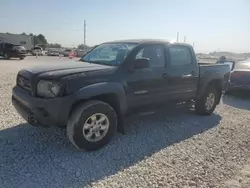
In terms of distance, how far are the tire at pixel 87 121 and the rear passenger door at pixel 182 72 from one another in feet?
5.36

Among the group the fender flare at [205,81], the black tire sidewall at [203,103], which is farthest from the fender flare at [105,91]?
the black tire sidewall at [203,103]

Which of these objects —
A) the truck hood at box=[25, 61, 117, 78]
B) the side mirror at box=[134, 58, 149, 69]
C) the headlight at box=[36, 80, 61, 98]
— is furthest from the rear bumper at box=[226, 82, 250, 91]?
the headlight at box=[36, 80, 61, 98]

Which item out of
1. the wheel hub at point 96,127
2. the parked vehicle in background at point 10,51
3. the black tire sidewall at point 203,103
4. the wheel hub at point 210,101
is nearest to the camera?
the wheel hub at point 96,127

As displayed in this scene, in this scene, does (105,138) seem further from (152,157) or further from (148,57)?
(148,57)

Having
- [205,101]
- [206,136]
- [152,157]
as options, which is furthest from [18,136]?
[205,101]

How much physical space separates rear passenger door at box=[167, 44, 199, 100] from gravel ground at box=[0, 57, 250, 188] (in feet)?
2.41

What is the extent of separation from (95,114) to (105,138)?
0.47 meters

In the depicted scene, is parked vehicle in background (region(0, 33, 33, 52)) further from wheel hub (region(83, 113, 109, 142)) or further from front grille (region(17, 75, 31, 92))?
wheel hub (region(83, 113, 109, 142))

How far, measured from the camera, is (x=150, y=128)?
17.2 ft

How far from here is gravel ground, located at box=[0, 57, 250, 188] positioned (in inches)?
127

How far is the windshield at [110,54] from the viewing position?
14.9 ft

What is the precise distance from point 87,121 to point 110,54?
1540 mm

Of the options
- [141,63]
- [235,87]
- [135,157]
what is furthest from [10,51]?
[135,157]

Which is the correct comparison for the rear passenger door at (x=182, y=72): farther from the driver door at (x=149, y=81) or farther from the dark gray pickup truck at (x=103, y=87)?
the driver door at (x=149, y=81)
